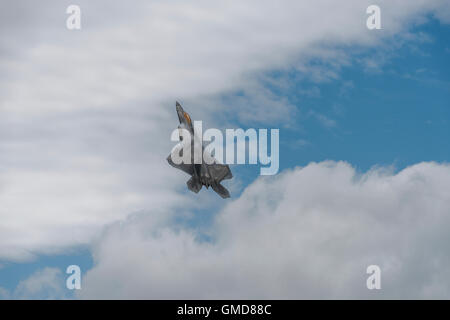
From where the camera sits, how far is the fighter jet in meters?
119

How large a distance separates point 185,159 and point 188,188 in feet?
22.1

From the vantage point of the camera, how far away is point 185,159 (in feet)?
397

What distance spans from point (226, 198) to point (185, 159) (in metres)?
12.2

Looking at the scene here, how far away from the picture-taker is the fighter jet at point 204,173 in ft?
392

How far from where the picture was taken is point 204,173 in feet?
392
